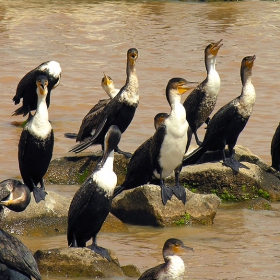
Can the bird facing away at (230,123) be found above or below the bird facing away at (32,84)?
above

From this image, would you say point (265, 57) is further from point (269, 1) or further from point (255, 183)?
point (255, 183)

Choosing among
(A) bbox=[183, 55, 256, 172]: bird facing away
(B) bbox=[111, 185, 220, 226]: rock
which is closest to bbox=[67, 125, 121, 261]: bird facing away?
(B) bbox=[111, 185, 220, 226]: rock

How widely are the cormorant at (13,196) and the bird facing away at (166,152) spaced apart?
2086mm

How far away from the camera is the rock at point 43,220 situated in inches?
347

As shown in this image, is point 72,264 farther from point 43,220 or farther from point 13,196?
point 43,220

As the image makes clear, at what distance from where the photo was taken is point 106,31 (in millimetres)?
22047

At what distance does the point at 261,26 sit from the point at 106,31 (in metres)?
3.79

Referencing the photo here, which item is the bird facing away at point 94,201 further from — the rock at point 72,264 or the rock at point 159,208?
the rock at point 159,208

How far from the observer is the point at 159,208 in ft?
30.5

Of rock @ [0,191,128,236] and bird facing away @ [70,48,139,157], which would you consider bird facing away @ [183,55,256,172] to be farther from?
rock @ [0,191,128,236]

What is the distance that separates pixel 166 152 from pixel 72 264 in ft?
7.51

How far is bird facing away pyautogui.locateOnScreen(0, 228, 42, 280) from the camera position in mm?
6680

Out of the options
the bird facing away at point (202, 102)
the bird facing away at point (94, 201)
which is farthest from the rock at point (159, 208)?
the bird facing away at point (202, 102)

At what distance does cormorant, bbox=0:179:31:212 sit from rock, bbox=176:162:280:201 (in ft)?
10.6
